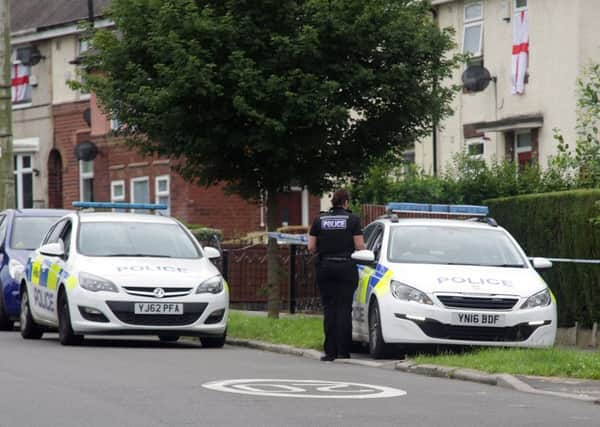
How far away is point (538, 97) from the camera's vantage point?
1425 inches

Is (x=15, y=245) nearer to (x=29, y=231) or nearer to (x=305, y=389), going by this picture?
(x=29, y=231)

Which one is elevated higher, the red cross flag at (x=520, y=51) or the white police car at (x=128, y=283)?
the red cross flag at (x=520, y=51)

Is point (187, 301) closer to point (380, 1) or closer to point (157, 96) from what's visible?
point (157, 96)

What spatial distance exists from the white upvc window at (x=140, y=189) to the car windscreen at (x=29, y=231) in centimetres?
2415

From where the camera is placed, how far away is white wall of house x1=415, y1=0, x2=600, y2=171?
35000 millimetres

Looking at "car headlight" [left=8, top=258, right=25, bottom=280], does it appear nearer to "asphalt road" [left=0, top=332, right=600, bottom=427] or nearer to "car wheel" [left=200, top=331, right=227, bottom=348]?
"car wheel" [left=200, top=331, right=227, bottom=348]

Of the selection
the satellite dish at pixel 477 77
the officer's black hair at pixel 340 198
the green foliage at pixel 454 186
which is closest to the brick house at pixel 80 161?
the satellite dish at pixel 477 77

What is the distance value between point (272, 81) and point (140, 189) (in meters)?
29.3

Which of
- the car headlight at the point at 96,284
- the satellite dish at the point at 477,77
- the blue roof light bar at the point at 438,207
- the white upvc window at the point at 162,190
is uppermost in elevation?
the satellite dish at the point at 477,77

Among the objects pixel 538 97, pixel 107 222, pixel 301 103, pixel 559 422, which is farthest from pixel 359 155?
pixel 538 97

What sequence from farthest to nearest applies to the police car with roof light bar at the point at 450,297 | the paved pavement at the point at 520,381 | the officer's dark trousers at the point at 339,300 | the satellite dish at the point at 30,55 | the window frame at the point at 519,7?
1. the satellite dish at the point at 30,55
2. the window frame at the point at 519,7
3. the officer's dark trousers at the point at 339,300
4. the police car with roof light bar at the point at 450,297
5. the paved pavement at the point at 520,381

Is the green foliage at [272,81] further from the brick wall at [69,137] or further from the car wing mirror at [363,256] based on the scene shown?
the brick wall at [69,137]

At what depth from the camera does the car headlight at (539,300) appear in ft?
56.5

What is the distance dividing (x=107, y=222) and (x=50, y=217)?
474 centimetres
